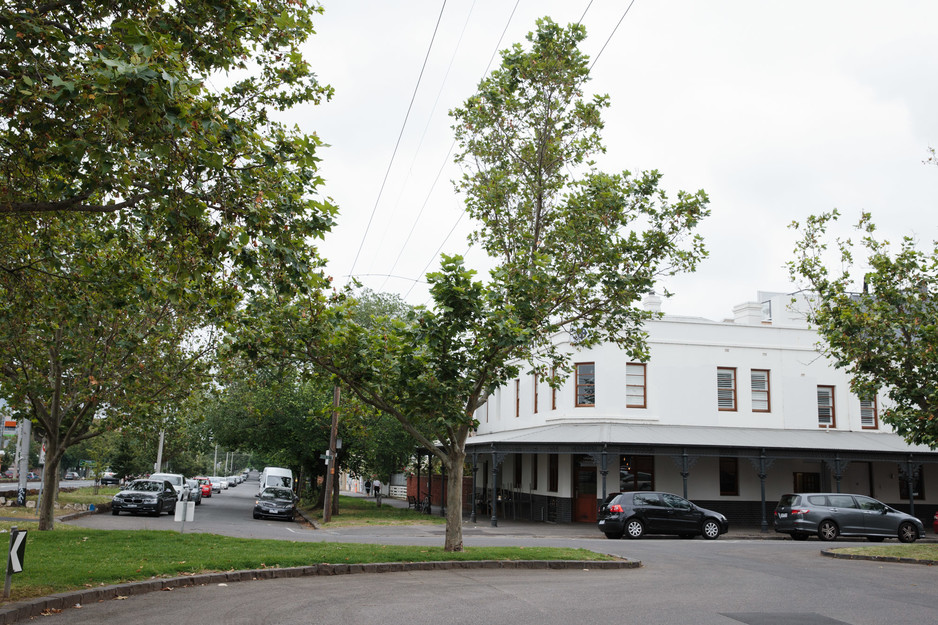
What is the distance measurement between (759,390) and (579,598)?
2478cm

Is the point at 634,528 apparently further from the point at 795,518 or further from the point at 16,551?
the point at 16,551

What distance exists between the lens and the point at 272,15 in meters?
9.80

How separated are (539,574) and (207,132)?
9.83m

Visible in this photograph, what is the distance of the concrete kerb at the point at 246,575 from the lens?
29.0ft

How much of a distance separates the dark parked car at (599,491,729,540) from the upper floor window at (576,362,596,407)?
7.64m

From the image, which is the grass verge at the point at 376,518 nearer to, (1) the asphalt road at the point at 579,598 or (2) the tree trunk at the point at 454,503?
(2) the tree trunk at the point at 454,503

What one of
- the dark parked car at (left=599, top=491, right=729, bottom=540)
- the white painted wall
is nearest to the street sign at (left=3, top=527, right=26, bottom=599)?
the dark parked car at (left=599, top=491, right=729, bottom=540)

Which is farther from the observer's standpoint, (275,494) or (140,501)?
(275,494)

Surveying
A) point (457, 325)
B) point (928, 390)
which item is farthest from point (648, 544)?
point (457, 325)

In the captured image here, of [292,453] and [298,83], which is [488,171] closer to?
[298,83]

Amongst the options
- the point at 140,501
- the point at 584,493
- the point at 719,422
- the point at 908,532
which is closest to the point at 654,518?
the point at 584,493

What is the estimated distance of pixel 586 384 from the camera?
3225 centimetres

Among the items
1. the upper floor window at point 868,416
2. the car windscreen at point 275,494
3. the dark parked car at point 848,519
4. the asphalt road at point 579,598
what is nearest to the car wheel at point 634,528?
the dark parked car at point 848,519

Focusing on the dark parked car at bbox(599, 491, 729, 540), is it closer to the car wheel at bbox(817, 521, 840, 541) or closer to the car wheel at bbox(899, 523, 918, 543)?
the car wheel at bbox(817, 521, 840, 541)
